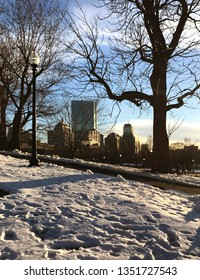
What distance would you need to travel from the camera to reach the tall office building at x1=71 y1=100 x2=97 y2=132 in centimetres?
3891

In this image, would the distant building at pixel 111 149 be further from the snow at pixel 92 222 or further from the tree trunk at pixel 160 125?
the snow at pixel 92 222

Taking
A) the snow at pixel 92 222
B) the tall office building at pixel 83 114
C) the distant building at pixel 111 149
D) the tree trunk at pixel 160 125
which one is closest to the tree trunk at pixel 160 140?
the tree trunk at pixel 160 125

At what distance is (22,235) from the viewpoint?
495 centimetres

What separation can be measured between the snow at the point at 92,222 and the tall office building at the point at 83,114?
30389 mm

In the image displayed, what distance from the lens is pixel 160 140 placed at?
51.9 ft

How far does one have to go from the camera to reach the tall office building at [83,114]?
38906 mm

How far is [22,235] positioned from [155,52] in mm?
11896

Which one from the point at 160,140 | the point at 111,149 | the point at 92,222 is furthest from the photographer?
the point at 111,149

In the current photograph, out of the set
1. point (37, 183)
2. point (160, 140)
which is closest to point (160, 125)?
point (160, 140)

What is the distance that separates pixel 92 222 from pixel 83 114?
112ft

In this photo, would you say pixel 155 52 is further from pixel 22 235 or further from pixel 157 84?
pixel 22 235

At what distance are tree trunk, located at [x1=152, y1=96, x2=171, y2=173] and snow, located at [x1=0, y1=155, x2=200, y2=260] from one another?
699 cm

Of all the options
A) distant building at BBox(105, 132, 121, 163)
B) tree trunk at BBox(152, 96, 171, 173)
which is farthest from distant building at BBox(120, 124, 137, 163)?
tree trunk at BBox(152, 96, 171, 173)

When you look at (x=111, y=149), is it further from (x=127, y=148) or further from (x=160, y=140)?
(x=160, y=140)
